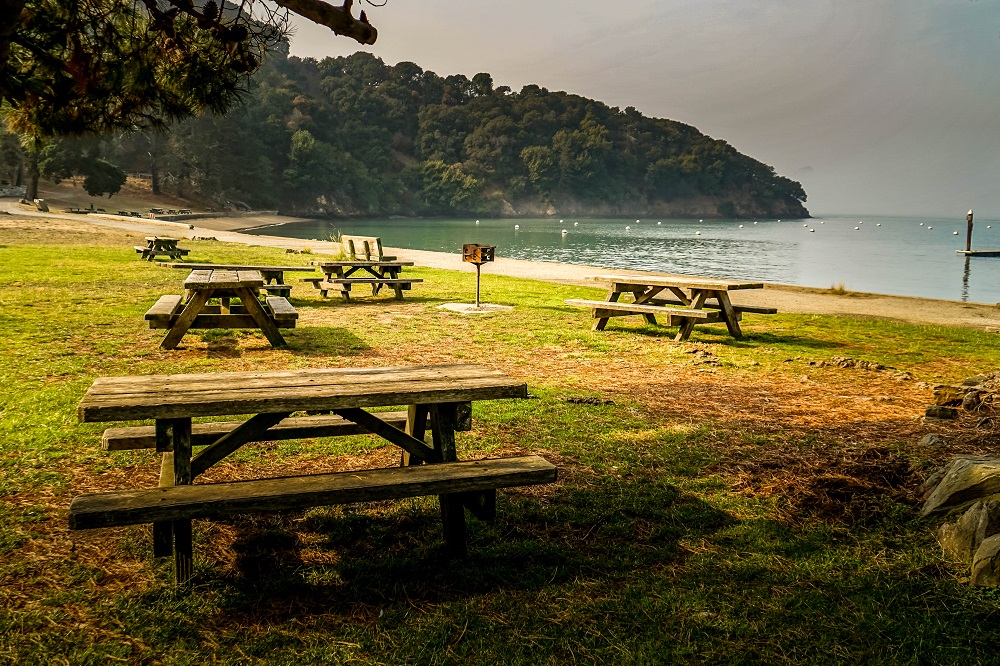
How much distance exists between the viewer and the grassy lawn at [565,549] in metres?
2.56

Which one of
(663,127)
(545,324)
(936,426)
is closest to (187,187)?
(545,324)

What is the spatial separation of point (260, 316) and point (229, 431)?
4.42m

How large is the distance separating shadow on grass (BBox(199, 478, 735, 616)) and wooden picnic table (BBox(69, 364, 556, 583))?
0.19 meters

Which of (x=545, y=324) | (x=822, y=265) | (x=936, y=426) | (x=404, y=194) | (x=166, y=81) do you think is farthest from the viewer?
(x=404, y=194)

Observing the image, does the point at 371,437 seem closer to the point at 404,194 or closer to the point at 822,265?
the point at 822,265

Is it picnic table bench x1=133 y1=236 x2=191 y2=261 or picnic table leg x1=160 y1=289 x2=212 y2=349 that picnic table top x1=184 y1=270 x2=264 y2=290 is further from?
picnic table bench x1=133 y1=236 x2=191 y2=261

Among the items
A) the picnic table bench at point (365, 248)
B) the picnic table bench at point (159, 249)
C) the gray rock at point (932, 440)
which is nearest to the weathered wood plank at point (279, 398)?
the gray rock at point (932, 440)

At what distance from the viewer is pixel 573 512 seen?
374 centimetres

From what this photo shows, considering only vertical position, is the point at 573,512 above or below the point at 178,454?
below

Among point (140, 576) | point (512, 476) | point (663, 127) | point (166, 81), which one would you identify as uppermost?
point (663, 127)

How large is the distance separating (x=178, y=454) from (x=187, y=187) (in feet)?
290

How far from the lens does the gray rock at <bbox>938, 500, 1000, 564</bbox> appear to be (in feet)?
10.2

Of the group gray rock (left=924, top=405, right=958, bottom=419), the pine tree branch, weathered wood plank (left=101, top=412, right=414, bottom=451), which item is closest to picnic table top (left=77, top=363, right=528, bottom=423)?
weathered wood plank (left=101, top=412, right=414, bottom=451)

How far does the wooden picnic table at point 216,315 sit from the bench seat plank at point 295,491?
5.14 meters
